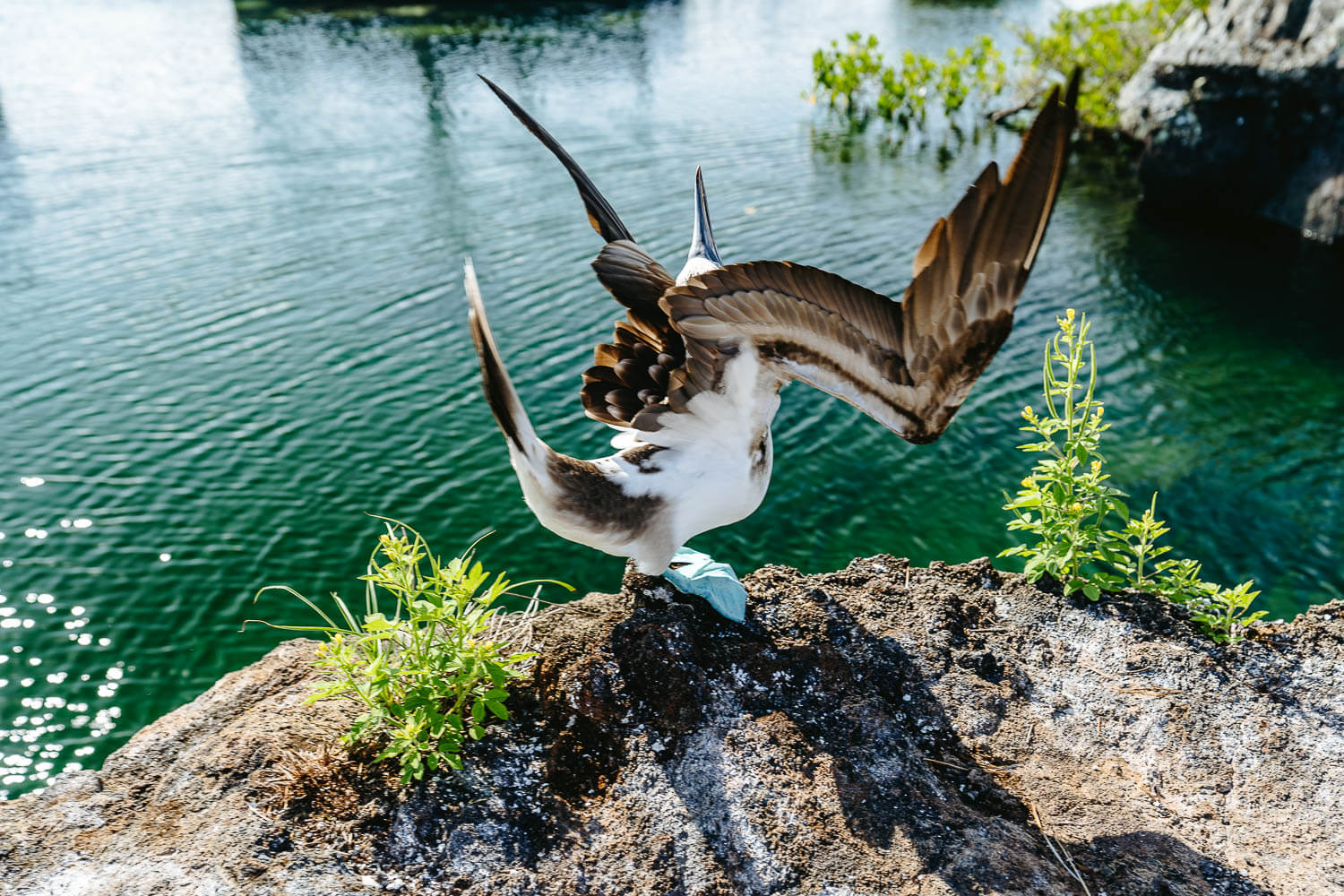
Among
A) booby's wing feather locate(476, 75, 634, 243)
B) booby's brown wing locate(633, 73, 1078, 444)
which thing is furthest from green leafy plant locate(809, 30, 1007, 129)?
booby's brown wing locate(633, 73, 1078, 444)

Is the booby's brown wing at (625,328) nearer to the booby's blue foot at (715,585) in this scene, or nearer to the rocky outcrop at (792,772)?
the booby's blue foot at (715,585)

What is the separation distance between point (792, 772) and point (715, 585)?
3.09ft

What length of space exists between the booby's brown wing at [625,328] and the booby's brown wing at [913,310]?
1.57 ft

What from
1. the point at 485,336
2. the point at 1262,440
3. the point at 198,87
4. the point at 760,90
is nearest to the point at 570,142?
the point at 760,90

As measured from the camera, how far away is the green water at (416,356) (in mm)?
6270

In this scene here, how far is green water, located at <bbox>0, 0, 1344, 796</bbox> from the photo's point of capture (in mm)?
6270

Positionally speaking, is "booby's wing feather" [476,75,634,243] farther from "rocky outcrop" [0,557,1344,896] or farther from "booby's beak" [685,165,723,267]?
"rocky outcrop" [0,557,1344,896]

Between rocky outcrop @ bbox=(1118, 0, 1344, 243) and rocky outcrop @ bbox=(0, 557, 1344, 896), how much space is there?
413 inches

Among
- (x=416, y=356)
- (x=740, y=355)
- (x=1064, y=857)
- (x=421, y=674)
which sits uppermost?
(x=740, y=355)

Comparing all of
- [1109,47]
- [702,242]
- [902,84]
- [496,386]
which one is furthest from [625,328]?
[1109,47]

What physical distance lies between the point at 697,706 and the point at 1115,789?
166 centimetres

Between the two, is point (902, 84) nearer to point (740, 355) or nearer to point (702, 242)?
point (702, 242)

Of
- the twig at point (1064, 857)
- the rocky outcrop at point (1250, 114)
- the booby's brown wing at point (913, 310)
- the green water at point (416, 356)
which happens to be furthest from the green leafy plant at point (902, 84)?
the twig at point (1064, 857)

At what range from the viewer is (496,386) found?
305cm
